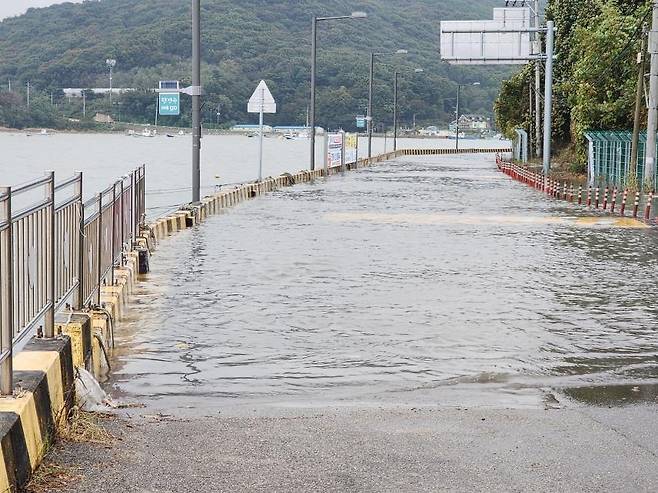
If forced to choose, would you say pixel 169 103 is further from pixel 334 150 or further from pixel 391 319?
pixel 334 150

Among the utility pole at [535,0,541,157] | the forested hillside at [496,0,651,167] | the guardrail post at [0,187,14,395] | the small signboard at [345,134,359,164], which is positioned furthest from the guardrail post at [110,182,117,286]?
the small signboard at [345,134,359,164]

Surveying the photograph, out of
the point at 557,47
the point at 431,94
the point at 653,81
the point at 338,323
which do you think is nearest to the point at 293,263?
the point at 338,323

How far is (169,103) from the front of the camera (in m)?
31.3

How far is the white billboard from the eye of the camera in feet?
174

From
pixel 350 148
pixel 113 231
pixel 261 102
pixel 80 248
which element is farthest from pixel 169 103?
pixel 350 148

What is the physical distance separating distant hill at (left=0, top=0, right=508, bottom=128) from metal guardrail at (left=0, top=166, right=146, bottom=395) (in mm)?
129365

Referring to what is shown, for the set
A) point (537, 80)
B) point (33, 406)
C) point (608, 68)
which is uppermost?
point (537, 80)

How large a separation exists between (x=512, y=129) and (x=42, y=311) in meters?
79.9

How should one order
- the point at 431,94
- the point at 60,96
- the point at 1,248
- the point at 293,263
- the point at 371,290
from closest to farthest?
1. the point at 1,248
2. the point at 371,290
3. the point at 293,263
4. the point at 60,96
5. the point at 431,94

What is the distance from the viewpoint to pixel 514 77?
85.9m

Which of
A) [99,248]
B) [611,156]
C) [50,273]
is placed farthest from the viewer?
[611,156]

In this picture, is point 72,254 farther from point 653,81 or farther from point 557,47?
point 557,47

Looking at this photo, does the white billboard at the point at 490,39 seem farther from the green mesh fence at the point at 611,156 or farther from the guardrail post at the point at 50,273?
the guardrail post at the point at 50,273

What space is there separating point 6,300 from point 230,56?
472ft
